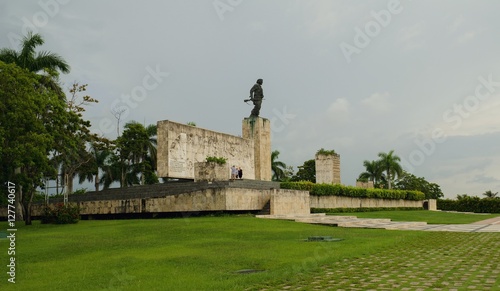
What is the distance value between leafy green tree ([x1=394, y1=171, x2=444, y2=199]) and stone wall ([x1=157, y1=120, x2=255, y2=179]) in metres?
38.6

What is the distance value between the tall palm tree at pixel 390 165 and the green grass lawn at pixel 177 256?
132 ft

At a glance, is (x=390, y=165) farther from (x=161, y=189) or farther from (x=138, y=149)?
(x=161, y=189)

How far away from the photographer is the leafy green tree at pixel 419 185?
6147cm

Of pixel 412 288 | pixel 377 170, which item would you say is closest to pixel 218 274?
pixel 412 288

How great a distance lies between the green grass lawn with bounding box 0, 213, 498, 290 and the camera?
6.78 meters

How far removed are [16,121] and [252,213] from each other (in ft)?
31.4

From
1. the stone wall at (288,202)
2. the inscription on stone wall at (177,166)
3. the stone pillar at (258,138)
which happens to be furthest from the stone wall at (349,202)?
the inscription on stone wall at (177,166)

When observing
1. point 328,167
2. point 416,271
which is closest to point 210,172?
point 416,271

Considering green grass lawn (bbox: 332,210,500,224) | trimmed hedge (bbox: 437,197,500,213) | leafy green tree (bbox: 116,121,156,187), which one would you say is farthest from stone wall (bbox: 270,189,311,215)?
trimmed hedge (bbox: 437,197,500,213)

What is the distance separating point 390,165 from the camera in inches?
2028

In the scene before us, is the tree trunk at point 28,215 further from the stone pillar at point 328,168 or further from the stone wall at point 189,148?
the stone pillar at point 328,168

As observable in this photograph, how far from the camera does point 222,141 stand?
87.0ft

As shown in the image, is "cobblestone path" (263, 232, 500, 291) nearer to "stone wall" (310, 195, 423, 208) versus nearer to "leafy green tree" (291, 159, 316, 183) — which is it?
"stone wall" (310, 195, 423, 208)

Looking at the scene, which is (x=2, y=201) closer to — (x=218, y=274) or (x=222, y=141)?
(x=222, y=141)
